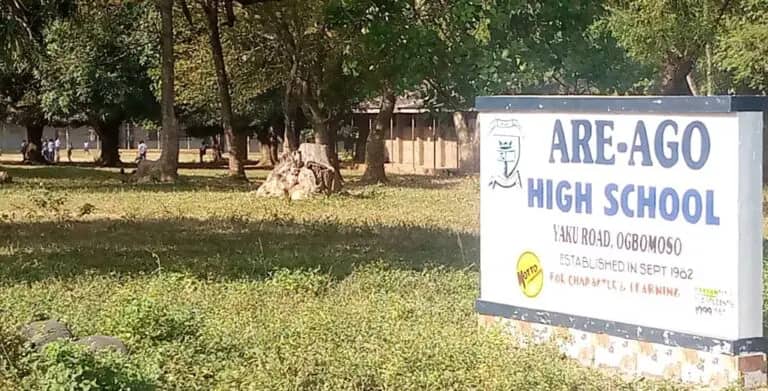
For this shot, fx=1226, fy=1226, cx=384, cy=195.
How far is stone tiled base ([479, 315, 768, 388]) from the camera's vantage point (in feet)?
23.5

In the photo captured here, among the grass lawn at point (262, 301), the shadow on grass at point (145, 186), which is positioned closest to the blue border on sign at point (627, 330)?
the grass lawn at point (262, 301)

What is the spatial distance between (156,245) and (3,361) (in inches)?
317

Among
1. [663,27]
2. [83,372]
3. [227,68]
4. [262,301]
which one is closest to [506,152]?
[262,301]

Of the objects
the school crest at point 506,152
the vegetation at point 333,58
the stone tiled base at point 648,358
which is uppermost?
the vegetation at point 333,58

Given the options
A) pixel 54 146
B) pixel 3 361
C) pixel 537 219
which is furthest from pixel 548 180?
pixel 54 146

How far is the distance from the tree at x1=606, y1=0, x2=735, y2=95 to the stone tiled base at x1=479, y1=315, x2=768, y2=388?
15737mm

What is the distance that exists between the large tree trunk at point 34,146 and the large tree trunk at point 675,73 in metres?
28.3

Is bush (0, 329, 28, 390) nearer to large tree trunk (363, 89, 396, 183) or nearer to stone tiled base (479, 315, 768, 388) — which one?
stone tiled base (479, 315, 768, 388)

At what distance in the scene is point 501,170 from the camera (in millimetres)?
8703

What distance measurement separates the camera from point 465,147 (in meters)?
40.0

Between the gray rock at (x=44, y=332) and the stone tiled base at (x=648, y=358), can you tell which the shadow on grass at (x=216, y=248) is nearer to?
the gray rock at (x=44, y=332)

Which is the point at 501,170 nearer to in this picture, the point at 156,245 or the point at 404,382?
the point at 404,382

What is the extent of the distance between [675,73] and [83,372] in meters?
26.2

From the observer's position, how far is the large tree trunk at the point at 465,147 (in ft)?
125
